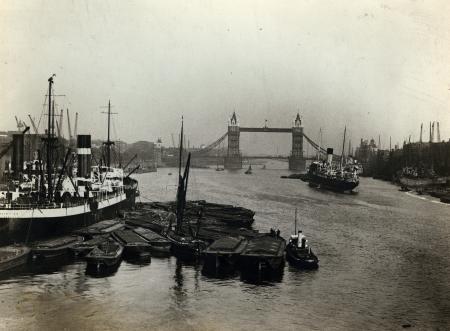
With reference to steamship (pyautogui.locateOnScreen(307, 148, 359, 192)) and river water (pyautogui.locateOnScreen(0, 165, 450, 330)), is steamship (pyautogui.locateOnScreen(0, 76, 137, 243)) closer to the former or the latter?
river water (pyautogui.locateOnScreen(0, 165, 450, 330))

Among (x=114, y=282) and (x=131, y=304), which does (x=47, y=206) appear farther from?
(x=131, y=304)

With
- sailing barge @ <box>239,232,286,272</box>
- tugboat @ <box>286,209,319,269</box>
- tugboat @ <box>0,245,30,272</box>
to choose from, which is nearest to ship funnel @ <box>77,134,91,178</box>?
tugboat @ <box>0,245,30,272</box>

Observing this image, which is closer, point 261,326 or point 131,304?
point 261,326

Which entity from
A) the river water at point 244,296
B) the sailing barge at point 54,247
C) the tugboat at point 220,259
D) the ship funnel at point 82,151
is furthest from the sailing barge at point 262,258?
the ship funnel at point 82,151

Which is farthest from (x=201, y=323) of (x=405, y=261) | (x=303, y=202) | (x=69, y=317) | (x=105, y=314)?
(x=303, y=202)

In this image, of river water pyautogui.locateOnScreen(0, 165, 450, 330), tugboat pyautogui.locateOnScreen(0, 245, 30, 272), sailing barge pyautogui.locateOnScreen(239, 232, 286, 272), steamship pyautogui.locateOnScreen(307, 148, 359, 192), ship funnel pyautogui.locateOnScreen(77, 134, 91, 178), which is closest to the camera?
river water pyautogui.locateOnScreen(0, 165, 450, 330)

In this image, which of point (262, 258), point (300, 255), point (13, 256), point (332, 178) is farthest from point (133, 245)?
point (332, 178)
